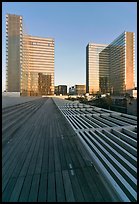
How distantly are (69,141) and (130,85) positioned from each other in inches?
2555

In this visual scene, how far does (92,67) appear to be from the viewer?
277ft

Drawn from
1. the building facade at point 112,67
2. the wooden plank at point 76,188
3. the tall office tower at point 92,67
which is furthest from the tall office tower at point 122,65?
the wooden plank at point 76,188

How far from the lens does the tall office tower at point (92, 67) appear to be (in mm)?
79750

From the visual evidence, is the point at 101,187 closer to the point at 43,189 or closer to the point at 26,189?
the point at 43,189

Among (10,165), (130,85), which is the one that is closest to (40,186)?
(10,165)

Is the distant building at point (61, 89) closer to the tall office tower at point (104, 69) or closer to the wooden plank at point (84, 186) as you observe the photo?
the tall office tower at point (104, 69)

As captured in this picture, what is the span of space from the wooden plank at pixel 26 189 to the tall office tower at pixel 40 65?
6414cm

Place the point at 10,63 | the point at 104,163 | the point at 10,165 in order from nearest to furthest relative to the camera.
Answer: the point at 104,163 < the point at 10,165 < the point at 10,63

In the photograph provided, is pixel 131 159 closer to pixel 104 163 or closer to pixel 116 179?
pixel 104 163

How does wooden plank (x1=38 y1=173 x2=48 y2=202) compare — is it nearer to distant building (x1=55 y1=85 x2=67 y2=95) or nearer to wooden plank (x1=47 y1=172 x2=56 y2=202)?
wooden plank (x1=47 y1=172 x2=56 y2=202)

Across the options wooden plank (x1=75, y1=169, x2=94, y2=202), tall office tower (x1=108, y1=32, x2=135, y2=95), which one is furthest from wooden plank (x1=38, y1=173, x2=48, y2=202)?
tall office tower (x1=108, y1=32, x2=135, y2=95)

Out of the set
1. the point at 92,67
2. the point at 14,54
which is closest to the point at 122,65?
the point at 92,67

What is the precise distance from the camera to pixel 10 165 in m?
3.44

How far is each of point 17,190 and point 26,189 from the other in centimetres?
14
